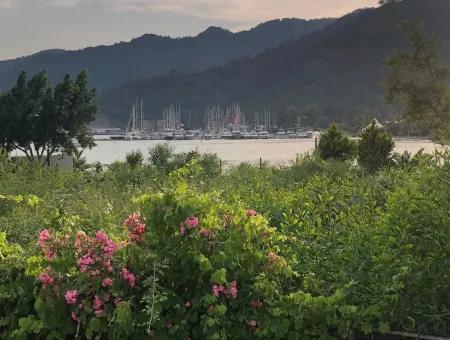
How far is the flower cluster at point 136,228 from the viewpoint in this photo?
3875mm

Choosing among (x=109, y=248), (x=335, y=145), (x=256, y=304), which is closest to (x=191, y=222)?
(x=109, y=248)

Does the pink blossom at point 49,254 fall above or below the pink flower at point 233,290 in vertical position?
above

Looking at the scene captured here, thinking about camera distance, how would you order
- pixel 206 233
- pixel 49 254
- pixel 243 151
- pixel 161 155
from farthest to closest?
pixel 243 151 → pixel 161 155 → pixel 49 254 → pixel 206 233

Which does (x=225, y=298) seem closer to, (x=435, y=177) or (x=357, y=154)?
(x=435, y=177)

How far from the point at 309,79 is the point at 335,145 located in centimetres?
14558

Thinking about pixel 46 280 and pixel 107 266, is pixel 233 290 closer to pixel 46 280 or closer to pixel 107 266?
pixel 107 266

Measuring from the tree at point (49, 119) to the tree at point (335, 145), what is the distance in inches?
663

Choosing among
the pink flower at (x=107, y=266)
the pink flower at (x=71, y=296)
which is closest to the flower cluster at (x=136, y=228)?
the pink flower at (x=107, y=266)

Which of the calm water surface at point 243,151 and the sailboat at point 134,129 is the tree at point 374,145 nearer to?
the calm water surface at point 243,151

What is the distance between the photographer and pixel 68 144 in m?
36.6

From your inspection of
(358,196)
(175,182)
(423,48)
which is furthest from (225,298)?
(423,48)

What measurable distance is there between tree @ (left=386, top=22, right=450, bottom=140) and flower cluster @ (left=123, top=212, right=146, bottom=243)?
32.2 meters

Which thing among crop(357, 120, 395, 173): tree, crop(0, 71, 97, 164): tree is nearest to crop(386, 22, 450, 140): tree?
crop(357, 120, 395, 173): tree

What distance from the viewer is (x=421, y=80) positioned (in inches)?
1384
